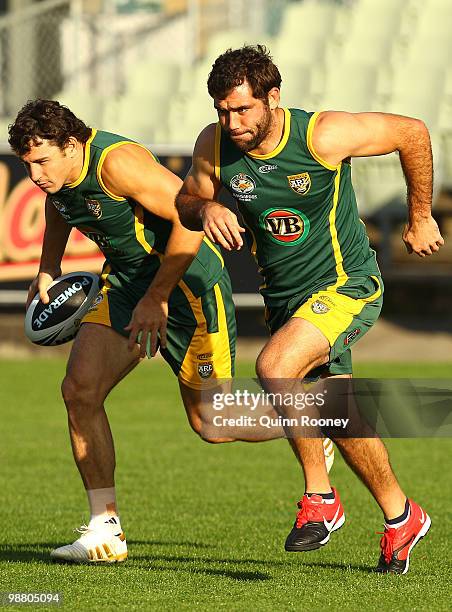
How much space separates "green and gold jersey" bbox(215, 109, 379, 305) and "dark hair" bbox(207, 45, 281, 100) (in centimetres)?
25

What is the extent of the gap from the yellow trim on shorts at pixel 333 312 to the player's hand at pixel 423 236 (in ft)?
1.06

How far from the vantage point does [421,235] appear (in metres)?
5.61

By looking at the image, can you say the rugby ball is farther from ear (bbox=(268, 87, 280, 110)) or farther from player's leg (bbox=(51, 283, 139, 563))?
ear (bbox=(268, 87, 280, 110))

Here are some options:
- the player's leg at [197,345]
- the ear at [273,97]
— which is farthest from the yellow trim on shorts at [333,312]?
the player's leg at [197,345]

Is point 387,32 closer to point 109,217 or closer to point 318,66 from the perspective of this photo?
point 318,66

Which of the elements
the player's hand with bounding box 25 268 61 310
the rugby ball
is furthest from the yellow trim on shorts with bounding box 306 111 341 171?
the player's hand with bounding box 25 268 61 310

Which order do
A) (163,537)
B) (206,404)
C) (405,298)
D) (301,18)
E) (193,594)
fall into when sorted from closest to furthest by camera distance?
(193,594)
(206,404)
(163,537)
(405,298)
(301,18)

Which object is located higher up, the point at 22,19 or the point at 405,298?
the point at 22,19

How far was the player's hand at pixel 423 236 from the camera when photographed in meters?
5.61

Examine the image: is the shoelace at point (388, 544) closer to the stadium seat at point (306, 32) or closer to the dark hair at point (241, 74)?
the dark hair at point (241, 74)

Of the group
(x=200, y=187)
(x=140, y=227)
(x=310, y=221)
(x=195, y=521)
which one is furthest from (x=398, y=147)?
(x=195, y=521)

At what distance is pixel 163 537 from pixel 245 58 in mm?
2743

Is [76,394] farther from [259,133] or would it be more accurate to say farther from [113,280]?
[259,133]

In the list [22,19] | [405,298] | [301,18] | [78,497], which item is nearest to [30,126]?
[78,497]
